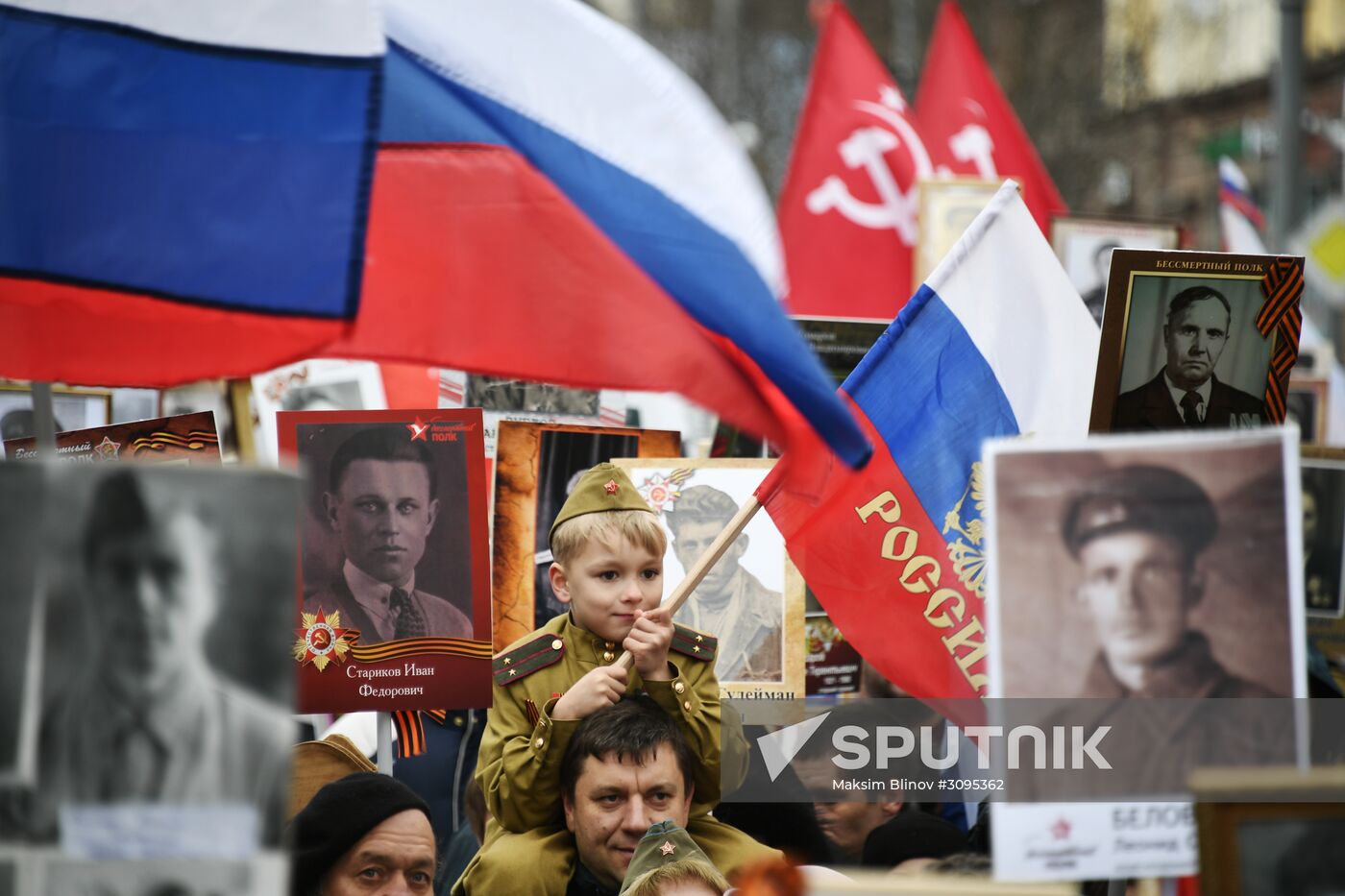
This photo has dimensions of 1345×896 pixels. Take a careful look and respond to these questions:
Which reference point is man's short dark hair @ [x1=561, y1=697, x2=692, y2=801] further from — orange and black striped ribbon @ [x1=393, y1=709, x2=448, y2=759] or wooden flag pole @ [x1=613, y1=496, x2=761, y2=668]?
orange and black striped ribbon @ [x1=393, y1=709, x2=448, y2=759]

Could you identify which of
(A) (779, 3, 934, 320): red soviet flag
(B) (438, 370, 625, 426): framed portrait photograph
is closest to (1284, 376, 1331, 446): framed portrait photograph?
(A) (779, 3, 934, 320): red soviet flag

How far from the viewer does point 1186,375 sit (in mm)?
3549

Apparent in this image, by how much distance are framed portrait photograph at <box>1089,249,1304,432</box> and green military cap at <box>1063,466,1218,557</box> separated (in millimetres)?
1017

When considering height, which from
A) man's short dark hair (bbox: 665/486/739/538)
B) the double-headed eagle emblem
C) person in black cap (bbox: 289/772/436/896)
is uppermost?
man's short dark hair (bbox: 665/486/739/538)

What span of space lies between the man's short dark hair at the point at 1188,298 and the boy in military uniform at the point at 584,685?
1296 millimetres

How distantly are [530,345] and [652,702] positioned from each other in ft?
2.86

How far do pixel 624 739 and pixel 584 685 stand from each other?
0.15m

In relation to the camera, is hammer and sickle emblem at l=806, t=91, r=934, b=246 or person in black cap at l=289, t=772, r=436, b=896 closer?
person in black cap at l=289, t=772, r=436, b=896

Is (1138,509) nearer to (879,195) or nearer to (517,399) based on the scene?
(517,399)

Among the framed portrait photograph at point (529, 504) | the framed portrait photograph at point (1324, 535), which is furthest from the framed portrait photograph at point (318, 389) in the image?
the framed portrait photograph at point (1324, 535)

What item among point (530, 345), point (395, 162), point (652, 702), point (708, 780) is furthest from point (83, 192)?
point (708, 780)

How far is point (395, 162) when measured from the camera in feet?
12.2

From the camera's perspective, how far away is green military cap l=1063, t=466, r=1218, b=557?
254cm

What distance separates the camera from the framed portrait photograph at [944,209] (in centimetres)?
786
